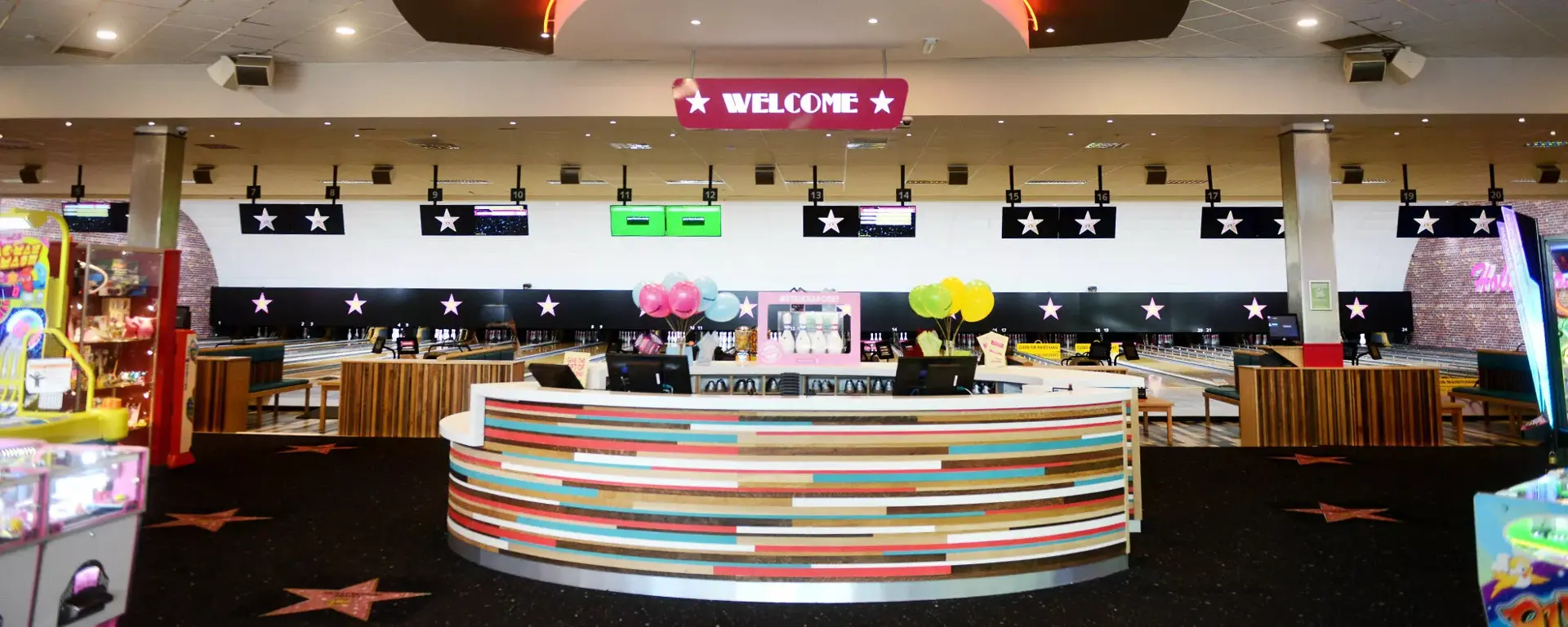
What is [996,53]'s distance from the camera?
5.86 m

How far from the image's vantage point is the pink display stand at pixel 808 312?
5.14 m

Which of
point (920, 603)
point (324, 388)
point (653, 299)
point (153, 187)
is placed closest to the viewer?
point (920, 603)

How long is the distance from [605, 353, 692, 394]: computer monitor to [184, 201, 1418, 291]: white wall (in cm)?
1107

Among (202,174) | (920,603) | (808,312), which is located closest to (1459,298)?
(808,312)

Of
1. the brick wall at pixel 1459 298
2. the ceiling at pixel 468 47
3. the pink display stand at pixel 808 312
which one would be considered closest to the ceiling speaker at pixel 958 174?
the ceiling at pixel 468 47

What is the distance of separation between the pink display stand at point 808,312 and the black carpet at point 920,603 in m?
2.04

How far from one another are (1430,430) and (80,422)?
926 centimetres

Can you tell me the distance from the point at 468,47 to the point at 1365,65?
748 cm

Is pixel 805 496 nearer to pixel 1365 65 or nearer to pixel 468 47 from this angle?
pixel 468 47

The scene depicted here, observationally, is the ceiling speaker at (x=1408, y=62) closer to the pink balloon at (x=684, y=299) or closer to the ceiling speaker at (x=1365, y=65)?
the ceiling speaker at (x=1365, y=65)

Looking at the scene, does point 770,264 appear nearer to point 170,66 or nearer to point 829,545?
point 170,66

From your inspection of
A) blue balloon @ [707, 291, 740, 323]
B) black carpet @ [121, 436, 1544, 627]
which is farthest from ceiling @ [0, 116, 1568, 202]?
black carpet @ [121, 436, 1544, 627]

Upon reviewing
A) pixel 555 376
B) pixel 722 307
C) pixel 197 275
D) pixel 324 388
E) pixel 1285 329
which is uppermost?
pixel 197 275

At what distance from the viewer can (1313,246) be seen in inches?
286
